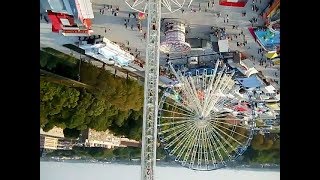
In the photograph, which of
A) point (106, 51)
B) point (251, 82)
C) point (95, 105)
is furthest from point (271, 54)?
point (95, 105)

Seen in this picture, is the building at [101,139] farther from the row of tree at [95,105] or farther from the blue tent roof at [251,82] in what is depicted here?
the blue tent roof at [251,82]

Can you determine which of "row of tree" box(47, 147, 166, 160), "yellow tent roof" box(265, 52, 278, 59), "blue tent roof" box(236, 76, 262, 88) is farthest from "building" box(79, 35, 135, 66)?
"yellow tent roof" box(265, 52, 278, 59)

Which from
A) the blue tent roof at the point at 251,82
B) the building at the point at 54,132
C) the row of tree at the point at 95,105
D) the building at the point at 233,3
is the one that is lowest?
the building at the point at 54,132

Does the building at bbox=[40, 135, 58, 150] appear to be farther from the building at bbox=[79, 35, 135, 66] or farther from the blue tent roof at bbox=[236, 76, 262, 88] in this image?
the blue tent roof at bbox=[236, 76, 262, 88]

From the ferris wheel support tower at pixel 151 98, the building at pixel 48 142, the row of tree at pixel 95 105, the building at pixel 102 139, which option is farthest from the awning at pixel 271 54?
the building at pixel 48 142
